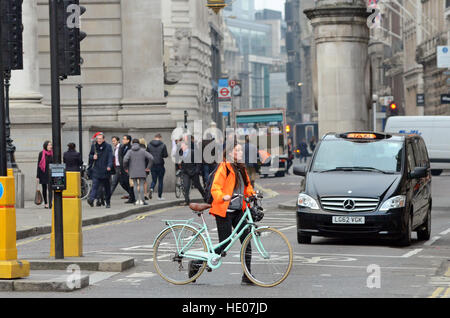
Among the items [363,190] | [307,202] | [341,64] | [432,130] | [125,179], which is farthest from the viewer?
[432,130]

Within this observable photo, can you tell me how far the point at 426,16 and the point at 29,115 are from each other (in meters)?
51.9

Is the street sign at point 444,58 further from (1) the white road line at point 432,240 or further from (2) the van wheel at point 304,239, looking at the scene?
(2) the van wheel at point 304,239

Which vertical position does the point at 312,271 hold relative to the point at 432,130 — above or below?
below

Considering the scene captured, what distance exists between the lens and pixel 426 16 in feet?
264

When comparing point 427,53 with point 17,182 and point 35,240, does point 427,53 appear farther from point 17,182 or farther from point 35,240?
point 35,240

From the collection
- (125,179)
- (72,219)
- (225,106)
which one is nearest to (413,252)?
(72,219)

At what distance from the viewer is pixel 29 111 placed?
3294 centimetres

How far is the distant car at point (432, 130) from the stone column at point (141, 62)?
12.9 meters

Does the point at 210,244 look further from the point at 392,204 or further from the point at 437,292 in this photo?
the point at 392,204

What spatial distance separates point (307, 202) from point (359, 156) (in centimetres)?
148

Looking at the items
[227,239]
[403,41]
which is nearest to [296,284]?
[227,239]

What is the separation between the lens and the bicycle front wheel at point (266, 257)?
42.5ft

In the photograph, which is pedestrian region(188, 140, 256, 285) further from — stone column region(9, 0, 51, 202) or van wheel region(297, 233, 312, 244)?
stone column region(9, 0, 51, 202)

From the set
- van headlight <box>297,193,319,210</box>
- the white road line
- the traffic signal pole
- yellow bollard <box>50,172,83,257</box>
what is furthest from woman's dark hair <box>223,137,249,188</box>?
the white road line
